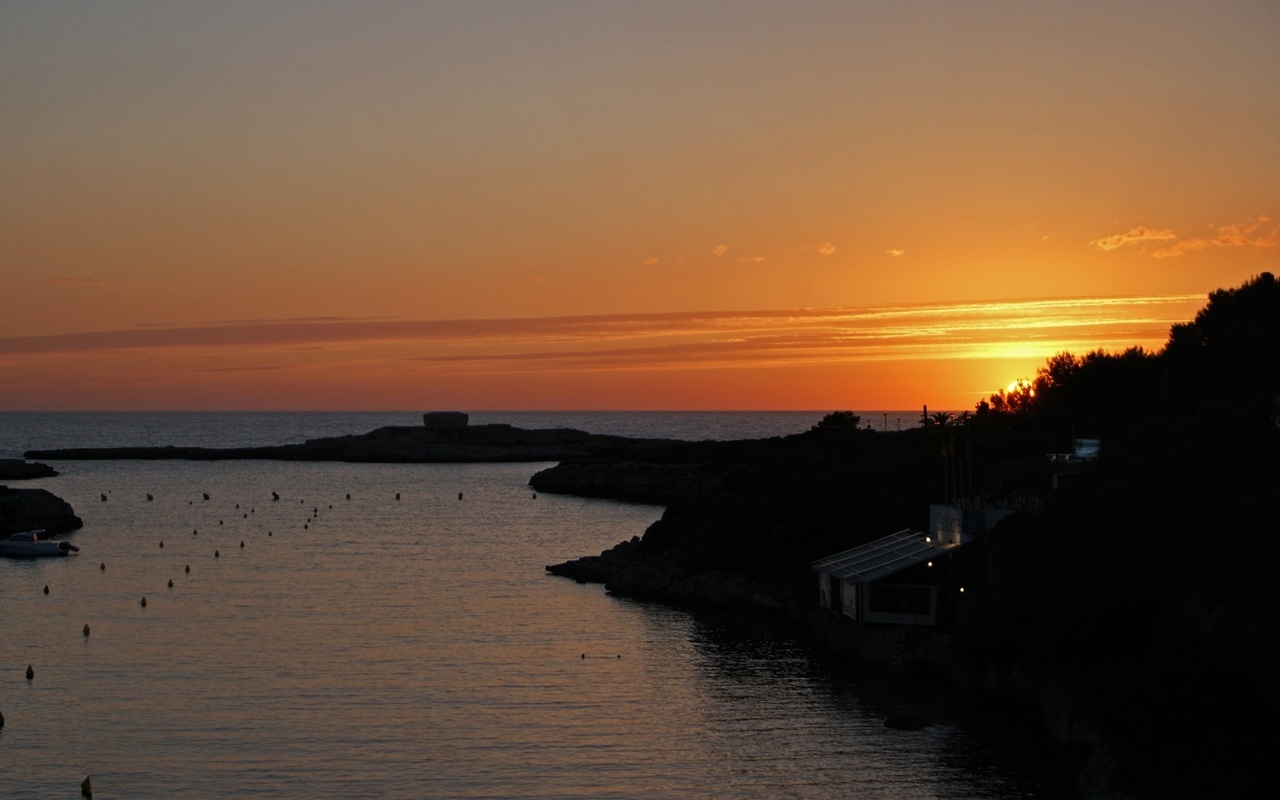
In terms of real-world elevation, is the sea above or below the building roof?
below

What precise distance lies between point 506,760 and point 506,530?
7307 centimetres

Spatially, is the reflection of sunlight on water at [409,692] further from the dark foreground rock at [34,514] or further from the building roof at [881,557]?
the dark foreground rock at [34,514]

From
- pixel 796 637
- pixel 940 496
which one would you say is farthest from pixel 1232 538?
pixel 940 496

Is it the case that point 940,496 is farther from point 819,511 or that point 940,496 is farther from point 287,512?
point 287,512

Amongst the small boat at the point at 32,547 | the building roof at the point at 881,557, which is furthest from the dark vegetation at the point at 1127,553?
the small boat at the point at 32,547

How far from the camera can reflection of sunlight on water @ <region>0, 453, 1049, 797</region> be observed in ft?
128

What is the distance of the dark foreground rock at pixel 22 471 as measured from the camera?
183375mm

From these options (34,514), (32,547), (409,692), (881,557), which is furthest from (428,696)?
(34,514)

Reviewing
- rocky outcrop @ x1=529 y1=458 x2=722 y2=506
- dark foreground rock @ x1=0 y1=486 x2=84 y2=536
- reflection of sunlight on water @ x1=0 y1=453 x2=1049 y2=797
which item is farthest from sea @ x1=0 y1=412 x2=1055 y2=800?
rocky outcrop @ x1=529 y1=458 x2=722 y2=506

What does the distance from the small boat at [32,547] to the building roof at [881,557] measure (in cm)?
6428

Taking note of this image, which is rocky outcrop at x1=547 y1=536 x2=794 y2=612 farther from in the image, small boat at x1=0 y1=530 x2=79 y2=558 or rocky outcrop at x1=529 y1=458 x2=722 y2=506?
rocky outcrop at x1=529 y1=458 x2=722 y2=506

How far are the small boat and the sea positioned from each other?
561 centimetres

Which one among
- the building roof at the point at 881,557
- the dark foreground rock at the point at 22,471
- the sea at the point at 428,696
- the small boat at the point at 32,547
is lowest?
the sea at the point at 428,696

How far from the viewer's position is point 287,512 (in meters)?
130
